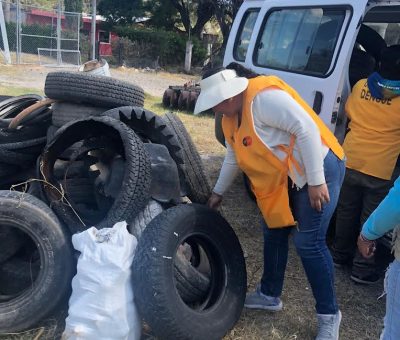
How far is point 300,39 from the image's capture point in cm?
474

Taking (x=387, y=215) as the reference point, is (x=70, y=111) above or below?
below

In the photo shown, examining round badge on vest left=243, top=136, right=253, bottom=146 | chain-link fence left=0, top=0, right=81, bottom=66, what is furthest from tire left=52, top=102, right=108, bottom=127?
chain-link fence left=0, top=0, right=81, bottom=66

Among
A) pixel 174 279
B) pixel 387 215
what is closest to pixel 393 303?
pixel 387 215

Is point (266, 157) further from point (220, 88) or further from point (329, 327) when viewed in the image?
point (329, 327)

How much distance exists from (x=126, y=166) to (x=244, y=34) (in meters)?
2.98

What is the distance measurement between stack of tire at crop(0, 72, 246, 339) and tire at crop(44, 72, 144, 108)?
54 cm

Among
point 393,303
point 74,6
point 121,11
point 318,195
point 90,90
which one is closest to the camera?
point 393,303

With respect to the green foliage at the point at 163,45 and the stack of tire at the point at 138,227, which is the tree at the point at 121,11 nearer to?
the green foliage at the point at 163,45

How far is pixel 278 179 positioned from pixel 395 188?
989mm

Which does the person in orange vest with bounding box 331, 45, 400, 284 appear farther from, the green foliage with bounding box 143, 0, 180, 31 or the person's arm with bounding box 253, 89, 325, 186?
the green foliage with bounding box 143, 0, 180, 31

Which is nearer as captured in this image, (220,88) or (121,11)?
(220,88)

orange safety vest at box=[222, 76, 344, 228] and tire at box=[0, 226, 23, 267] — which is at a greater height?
orange safety vest at box=[222, 76, 344, 228]

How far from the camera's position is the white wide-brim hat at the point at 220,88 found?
275cm

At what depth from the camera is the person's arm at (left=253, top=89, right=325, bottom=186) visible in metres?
2.69
